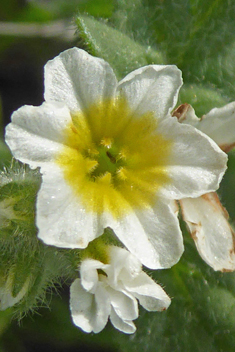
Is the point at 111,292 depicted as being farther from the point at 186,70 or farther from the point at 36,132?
the point at 186,70

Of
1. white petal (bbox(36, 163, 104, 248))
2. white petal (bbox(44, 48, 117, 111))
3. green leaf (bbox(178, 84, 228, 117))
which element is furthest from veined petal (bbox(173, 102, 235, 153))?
white petal (bbox(36, 163, 104, 248))

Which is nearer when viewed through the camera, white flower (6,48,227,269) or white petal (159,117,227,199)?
white flower (6,48,227,269)

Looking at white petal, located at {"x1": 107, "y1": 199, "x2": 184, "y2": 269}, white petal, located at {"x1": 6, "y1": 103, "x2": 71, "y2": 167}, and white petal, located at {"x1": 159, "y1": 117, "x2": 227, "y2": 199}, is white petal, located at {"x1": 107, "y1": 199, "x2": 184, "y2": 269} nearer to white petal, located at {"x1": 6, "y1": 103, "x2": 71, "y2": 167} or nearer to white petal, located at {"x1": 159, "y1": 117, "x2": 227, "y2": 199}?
white petal, located at {"x1": 159, "y1": 117, "x2": 227, "y2": 199}

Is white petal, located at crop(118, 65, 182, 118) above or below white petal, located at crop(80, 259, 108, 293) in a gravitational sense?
above

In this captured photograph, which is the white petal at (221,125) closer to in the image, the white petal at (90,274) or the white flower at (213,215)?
the white flower at (213,215)

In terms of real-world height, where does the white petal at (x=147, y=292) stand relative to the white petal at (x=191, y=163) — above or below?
below

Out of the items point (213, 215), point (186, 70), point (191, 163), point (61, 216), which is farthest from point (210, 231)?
point (186, 70)

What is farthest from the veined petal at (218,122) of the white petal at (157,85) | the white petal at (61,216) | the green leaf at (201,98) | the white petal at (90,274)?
the white petal at (90,274)
